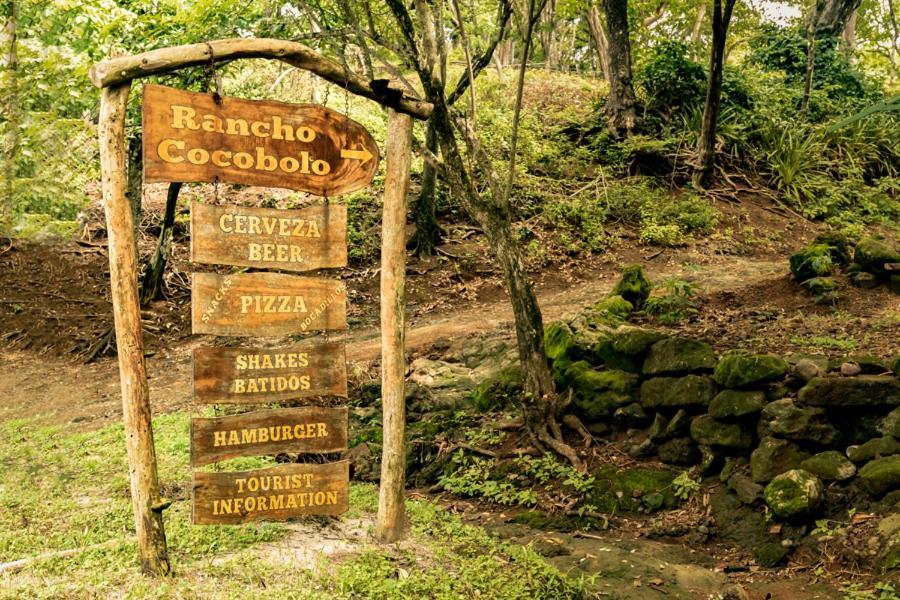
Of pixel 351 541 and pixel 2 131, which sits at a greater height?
pixel 2 131

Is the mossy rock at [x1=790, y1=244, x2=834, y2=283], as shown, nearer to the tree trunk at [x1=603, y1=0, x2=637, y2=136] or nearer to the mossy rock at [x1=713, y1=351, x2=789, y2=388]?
the mossy rock at [x1=713, y1=351, x2=789, y2=388]

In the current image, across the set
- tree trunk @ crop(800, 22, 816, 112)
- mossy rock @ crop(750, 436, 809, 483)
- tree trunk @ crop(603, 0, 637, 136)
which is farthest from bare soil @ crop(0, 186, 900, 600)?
tree trunk @ crop(800, 22, 816, 112)

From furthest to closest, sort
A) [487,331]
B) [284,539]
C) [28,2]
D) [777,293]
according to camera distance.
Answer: [28,2], [487,331], [777,293], [284,539]

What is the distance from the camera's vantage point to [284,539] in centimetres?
464

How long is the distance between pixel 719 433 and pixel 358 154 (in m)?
3.49

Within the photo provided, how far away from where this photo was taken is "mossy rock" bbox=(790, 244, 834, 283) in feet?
26.6

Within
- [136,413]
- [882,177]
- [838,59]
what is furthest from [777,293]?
[838,59]

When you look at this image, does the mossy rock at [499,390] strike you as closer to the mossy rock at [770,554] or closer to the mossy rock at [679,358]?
the mossy rock at [679,358]

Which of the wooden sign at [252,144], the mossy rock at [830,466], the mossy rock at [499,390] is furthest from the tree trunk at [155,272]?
the mossy rock at [830,466]

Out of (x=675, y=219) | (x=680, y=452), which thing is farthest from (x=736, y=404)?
(x=675, y=219)

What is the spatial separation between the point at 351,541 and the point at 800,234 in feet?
35.7

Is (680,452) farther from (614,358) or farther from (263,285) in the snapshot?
(263,285)

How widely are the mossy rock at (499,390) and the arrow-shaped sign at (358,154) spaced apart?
3.63 metres

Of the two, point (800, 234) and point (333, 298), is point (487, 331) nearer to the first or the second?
point (333, 298)
